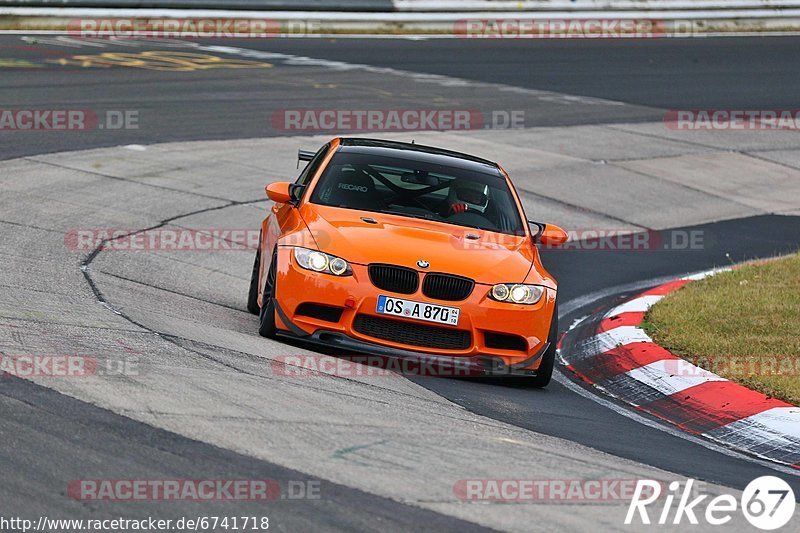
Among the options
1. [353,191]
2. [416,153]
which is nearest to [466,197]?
[416,153]

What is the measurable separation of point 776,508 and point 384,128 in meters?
13.7

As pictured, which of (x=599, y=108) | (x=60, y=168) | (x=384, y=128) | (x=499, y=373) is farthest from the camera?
(x=599, y=108)

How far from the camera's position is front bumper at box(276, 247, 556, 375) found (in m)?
8.25

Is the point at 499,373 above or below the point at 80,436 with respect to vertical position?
below

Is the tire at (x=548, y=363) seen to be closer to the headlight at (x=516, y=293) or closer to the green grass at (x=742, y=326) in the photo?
the headlight at (x=516, y=293)

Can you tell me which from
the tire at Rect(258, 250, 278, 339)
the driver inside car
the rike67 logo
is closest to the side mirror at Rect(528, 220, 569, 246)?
the driver inside car

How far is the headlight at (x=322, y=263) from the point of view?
328 inches

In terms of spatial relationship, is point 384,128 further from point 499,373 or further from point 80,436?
point 80,436

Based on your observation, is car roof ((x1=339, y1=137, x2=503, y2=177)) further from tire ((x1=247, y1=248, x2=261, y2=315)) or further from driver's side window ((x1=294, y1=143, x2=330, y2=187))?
tire ((x1=247, y1=248, x2=261, y2=315))

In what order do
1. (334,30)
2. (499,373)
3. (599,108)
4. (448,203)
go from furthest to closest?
(334,30) < (599,108) < (448,203) < (499,373)

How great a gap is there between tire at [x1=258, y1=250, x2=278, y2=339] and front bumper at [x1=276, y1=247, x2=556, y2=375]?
0.36ft

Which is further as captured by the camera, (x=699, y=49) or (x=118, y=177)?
(x=699, y=49)

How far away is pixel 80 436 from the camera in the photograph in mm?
5609

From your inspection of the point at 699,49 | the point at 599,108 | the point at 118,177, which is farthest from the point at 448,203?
the point at 699,49
